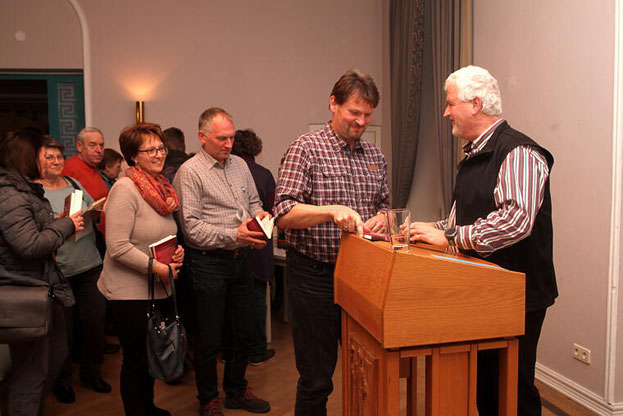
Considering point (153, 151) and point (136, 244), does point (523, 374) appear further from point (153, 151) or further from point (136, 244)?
point (153, 151)

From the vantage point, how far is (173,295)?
261cm

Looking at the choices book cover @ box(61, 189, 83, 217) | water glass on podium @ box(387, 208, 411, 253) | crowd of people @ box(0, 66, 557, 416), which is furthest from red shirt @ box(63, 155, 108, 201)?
water glass on podium @ box(387, 208, 411, 253)

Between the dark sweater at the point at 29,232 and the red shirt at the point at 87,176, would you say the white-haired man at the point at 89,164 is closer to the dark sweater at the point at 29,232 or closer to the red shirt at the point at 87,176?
the red shirt at the point at 87,176

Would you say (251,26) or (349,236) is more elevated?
(251,26)

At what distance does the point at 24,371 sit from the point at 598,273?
9.98 feet

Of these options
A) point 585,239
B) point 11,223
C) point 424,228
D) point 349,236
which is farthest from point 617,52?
point 11,223

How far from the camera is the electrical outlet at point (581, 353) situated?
3.00m

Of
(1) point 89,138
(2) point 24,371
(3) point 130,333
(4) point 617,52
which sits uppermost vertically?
(4) point 617,52

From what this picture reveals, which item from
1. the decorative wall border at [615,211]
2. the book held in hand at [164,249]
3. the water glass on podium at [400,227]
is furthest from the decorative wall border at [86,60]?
the decorative wall border at [615,211]

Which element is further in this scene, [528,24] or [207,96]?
[207,96]

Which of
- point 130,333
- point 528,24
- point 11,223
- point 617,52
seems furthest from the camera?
point 528,24

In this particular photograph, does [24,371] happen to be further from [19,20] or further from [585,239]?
[19,20]

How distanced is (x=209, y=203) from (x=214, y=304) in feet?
1.80

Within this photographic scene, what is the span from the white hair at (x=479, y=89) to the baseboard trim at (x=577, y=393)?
1944mm
